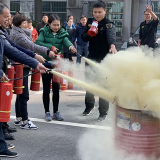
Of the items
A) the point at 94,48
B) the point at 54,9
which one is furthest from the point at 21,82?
the point at 54,9

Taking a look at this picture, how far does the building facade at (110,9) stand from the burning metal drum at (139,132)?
1752 centimetres

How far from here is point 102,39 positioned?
5.45 meters

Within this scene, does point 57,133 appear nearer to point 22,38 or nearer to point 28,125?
point 28,125

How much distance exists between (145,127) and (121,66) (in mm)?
704

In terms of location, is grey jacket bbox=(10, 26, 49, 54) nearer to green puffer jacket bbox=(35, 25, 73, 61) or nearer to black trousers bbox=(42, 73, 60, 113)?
green puffer jacket bbox=(35, 25, 73, 61)

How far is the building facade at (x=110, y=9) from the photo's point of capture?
2112 cm

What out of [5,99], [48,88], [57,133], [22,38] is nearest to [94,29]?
[22,38]

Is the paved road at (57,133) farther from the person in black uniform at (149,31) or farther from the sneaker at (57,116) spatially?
the person in black uniform at (149,31)

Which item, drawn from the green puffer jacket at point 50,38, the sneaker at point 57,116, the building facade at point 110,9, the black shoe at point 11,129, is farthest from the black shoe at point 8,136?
the building facade at point 110,9

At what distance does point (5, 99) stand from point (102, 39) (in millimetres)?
2343

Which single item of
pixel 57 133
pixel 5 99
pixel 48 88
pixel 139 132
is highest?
pixel 5 99

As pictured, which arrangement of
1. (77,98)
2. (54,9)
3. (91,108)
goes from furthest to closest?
(54,9) → (77,98) → (91,108)

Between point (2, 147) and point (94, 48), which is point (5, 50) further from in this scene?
point (94, 48)

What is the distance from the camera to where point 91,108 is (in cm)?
595
